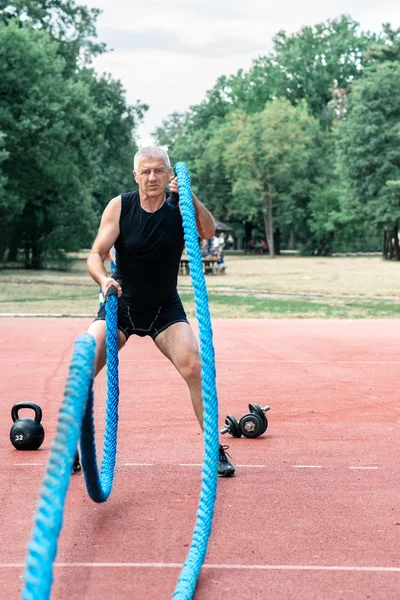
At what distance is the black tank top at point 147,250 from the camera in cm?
602

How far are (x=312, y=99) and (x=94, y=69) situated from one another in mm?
38925

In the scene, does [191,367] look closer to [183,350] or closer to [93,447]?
[183,350]

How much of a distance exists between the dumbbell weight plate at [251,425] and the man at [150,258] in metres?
1.50

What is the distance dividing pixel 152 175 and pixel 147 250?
49cm

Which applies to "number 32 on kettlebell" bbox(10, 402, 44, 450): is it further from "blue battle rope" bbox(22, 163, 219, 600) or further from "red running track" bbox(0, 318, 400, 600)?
"blue battle rope" bbox(22, 163, 219, 600)

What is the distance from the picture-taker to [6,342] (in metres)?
15.1

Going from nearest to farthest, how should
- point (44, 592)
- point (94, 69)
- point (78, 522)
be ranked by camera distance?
point (44, 592) < point (78, 522) < point (94, 69)

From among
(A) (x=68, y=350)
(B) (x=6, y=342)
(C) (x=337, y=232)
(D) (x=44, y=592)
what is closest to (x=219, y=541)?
(D) (x=44, y=592)

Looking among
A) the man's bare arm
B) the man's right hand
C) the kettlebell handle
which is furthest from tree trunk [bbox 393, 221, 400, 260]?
the man's right hand

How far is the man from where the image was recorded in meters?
5.94

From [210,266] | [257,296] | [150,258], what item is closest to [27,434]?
[150,258]

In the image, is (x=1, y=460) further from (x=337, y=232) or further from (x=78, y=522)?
(x=337, y=232)

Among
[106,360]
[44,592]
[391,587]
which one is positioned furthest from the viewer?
[106,360]

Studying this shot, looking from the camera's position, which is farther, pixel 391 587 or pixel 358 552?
pixel 358 552
